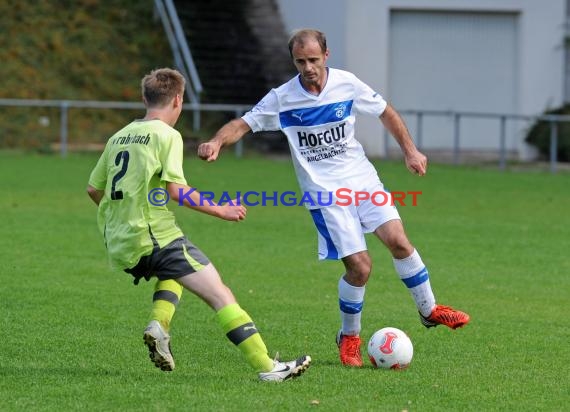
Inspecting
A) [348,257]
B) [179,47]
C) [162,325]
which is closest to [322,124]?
[348,257]

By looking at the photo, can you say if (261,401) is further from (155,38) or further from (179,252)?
(155,38)

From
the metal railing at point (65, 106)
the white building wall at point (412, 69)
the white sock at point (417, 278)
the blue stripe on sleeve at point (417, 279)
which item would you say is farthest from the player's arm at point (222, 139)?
the white building wall at point (412, 69)

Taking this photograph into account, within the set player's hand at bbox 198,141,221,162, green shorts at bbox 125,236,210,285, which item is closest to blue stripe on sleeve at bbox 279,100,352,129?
player's hand at bbox 198,141,221,162

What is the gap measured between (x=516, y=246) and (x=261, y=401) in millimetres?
7460

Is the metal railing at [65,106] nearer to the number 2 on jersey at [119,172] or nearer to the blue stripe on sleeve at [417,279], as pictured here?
the blue stripe on sleeve at [417,279]

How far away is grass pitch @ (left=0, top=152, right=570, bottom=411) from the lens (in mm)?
6473

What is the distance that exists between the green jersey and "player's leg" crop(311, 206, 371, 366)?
4.02 ft

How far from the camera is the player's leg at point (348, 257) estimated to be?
757 cm

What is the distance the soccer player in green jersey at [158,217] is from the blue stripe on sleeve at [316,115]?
1043mm

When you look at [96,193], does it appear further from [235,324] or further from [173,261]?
[235,324]

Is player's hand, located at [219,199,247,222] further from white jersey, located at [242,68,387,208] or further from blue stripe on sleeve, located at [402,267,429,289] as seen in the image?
blue stripe on sleeve, located at [402,267,429,289]

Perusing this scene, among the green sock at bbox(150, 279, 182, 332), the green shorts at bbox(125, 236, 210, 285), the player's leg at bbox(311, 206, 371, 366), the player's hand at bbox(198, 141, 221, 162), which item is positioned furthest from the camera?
the player's leg at bbox(311, 206, 371, 366)

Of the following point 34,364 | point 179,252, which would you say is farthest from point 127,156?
point 34,364

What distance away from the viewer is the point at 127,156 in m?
6.62
